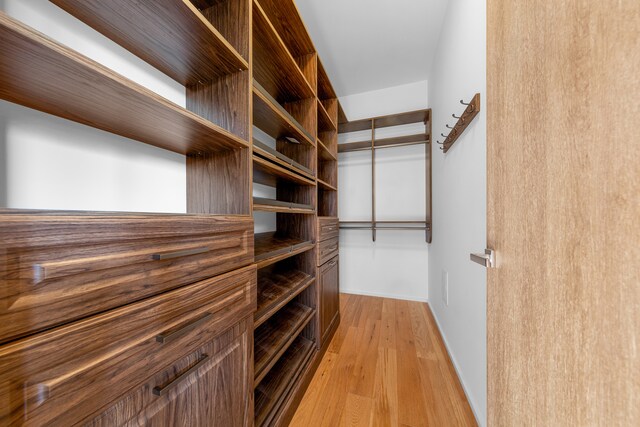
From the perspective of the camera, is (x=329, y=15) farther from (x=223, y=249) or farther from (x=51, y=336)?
(x=51, y=336)

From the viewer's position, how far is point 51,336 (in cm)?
35

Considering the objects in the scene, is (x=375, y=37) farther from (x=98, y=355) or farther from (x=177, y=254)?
(x=98, y=355)

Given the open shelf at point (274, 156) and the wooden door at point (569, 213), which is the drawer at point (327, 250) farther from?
the wooden door at point (569, 213)

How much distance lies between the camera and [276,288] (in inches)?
49.1

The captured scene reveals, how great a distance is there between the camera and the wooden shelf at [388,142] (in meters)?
2.40

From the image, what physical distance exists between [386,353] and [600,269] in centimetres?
163

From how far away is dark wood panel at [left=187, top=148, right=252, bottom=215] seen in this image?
0.88 meters

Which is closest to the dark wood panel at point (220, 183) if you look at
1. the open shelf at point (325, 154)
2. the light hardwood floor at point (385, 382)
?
the open shelf at point (325, 154)

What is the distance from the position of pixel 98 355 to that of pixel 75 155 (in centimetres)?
61

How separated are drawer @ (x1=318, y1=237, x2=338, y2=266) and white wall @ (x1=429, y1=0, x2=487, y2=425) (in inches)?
35.9

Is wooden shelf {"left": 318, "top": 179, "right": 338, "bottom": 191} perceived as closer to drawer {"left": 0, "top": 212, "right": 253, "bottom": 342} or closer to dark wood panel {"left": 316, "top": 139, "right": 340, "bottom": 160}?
dark wood panel {"left": 316, "top": 139, "right": 340, "bottom": 160}

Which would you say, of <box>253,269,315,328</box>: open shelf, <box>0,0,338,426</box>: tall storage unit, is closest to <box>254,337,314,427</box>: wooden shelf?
<box>0,0,338,426</box>: tall storage unit

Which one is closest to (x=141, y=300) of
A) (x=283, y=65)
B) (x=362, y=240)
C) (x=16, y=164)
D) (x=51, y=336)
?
(x=51, y=336)

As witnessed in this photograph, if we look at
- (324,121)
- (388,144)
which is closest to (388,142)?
(388,144)
